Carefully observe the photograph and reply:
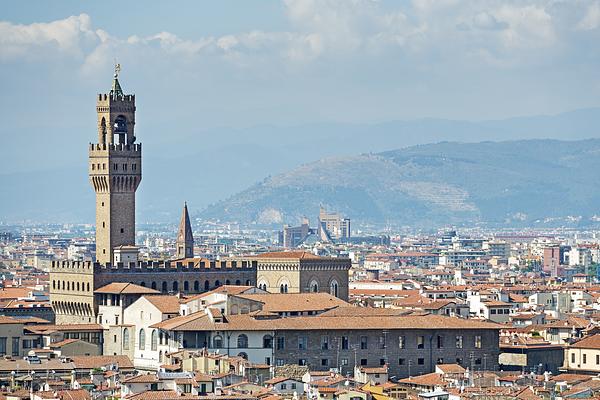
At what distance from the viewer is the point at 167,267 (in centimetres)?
8844

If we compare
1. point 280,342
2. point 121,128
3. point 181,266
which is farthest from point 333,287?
point 280,342

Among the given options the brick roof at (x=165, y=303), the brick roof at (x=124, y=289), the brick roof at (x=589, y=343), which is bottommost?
the brick roof at (x=589, y=343)

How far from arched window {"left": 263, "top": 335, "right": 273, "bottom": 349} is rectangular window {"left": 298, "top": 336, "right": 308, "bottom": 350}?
97 cm

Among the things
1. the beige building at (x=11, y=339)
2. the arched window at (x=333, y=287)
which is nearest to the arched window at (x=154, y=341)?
the beige building at (x=11, y=339)

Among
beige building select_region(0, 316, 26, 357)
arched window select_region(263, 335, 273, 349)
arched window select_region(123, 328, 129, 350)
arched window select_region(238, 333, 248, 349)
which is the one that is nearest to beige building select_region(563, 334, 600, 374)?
arched window select_region(263, 335, 273, 349)

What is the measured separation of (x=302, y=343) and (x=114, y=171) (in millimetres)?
24052

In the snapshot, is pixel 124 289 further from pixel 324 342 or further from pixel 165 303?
pixel 324 342

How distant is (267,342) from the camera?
229 ft

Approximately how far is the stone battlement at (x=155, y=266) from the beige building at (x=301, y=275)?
2.27 feet

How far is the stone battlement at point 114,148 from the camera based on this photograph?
305 feet

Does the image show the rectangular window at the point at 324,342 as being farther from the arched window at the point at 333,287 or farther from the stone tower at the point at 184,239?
the stone tower at the point at 184,239

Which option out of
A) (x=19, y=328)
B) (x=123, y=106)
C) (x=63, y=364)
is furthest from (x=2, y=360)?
(x=123, y=106)

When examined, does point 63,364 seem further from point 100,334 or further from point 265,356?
point 100,334

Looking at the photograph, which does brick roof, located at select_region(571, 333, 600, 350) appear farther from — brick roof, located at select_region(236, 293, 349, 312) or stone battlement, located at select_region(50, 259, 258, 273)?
stone battlement, located at select_region(50, 259, 258, 273)
